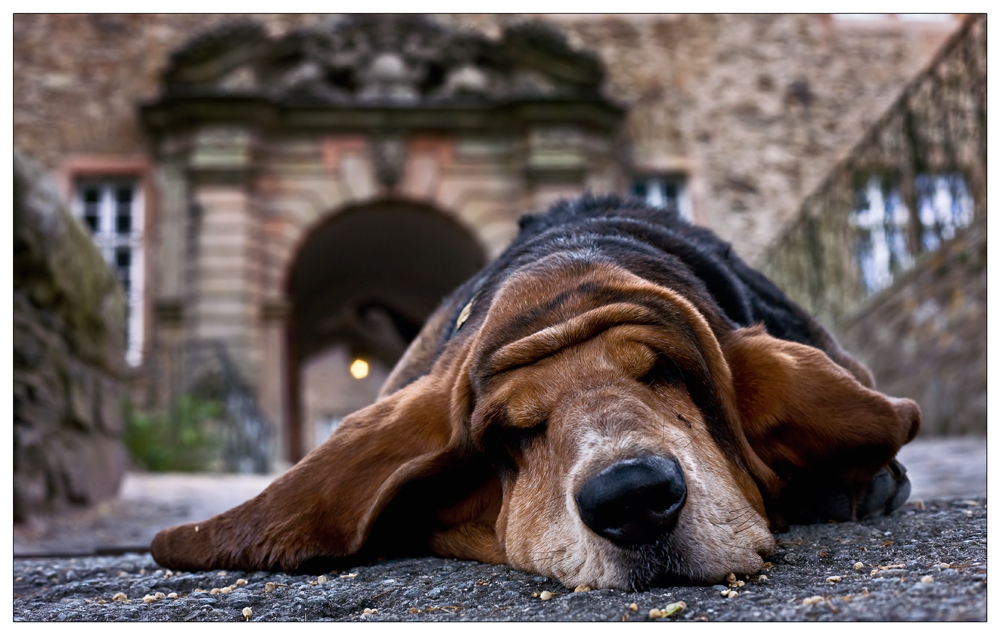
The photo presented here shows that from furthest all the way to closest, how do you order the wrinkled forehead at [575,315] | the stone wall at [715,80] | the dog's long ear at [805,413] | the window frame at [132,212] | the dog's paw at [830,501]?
the stone wall at [715,80] → the window frame at [132,212] → the dog's paw at [830,501] → the dog's long ear at [805,413] → the wrinkled forehead at [575,315]

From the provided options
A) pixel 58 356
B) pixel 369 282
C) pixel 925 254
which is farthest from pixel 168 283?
pixel 925 254

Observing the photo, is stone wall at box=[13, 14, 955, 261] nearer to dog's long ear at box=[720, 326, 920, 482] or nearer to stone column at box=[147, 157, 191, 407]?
stone column at box=[147, 157, 191, 407]

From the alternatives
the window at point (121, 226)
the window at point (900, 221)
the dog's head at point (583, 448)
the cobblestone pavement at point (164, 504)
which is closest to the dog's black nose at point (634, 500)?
the dog's head at point (583, 448)

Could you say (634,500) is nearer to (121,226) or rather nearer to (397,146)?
(397,146)

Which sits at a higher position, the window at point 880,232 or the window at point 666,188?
the window at point 666,188

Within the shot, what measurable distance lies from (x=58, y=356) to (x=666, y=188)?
12.7 m

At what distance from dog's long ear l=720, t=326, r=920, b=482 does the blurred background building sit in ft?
26.3

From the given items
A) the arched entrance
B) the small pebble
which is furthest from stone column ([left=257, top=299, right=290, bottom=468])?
the small pebble

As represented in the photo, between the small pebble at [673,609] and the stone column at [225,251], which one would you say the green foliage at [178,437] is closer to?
the stone column at [225,251]

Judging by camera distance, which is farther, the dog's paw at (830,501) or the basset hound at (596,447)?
the dog's paw at (830,501)

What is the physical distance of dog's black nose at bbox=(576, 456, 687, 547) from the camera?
1993mm

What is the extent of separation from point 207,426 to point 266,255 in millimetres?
3051

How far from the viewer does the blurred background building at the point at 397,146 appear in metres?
13.8

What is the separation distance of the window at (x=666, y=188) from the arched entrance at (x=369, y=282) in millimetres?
3259
